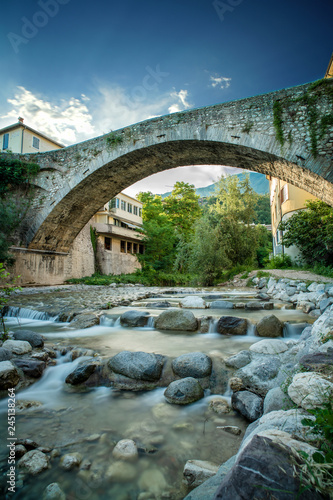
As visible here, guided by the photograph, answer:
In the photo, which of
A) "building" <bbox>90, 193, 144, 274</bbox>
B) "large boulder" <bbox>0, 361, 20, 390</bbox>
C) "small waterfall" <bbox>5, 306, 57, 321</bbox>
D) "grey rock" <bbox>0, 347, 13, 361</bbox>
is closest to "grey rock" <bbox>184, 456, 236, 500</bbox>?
"large boulder" <bbox>0, 361, 20, 390</bbox>

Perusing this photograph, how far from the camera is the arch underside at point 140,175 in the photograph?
793 cm

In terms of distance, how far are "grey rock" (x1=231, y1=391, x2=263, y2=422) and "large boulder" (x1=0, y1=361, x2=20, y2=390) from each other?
2.14 metres

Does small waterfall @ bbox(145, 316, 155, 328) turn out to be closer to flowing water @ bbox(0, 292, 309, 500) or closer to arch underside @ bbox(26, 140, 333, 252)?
flowing water @ bbox(0, 292, 309, 500)

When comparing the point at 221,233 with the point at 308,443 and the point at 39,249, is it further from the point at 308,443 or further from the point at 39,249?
the point at 308,443

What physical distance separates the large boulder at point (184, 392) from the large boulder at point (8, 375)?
153 cm

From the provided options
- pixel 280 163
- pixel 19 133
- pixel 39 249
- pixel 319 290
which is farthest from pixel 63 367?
pixel 19 133

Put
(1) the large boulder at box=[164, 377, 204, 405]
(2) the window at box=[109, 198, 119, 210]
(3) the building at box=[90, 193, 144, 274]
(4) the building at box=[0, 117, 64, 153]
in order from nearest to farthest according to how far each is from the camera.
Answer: (1) the large boulder at box=[164, 377, 204, 405], (4) the building at box=[0, 117, 64, 153], (3) the building at box=[90, 193, 144, 274], (2) the window at box=[109, 198, 119, 210]

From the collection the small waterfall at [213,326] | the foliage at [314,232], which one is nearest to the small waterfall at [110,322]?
the small waterfall at [213,326]

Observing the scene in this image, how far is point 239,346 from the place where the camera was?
11.8 feet

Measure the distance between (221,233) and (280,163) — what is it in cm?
857

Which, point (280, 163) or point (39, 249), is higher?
point (280, 163)

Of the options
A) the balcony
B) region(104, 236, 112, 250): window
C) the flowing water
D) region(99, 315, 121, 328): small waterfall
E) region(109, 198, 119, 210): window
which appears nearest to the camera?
the flowing water

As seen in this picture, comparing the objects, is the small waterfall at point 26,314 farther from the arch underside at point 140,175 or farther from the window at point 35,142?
the window at point 35,142

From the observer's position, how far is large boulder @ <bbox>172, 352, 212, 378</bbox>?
2728mm
